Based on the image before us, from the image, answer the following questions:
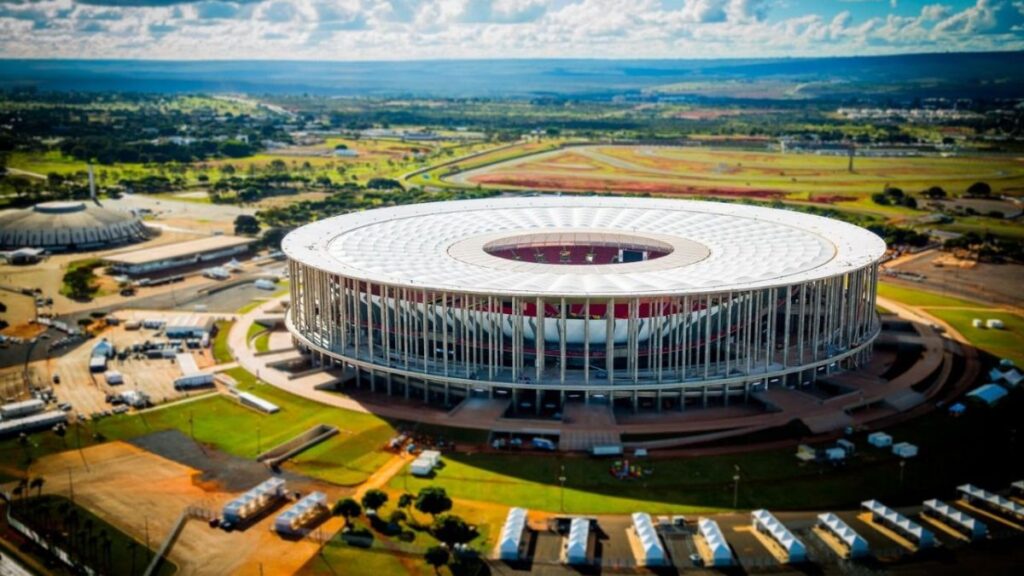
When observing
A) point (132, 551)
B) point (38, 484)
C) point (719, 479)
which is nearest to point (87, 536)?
point (132, 551)

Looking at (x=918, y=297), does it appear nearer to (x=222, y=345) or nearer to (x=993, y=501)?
(x=993, y=501)

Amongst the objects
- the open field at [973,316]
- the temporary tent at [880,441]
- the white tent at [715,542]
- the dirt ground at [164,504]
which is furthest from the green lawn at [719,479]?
the open field at [973,316]

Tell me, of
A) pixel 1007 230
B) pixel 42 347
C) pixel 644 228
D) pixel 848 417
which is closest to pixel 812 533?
pixel 848 417

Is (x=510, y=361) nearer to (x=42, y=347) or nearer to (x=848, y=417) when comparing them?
(x=848, y=417)

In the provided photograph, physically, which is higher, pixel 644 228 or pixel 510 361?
pixel 644 228

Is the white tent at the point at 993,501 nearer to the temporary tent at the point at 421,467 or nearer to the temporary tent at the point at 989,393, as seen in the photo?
the temporary tent at the point at 989,393

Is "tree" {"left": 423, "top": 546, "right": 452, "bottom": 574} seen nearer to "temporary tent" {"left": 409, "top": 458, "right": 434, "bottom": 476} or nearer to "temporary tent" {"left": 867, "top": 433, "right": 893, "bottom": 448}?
"temporary tent" {"left": 409, "top": 458, "right": 434, "bottom": 476}
